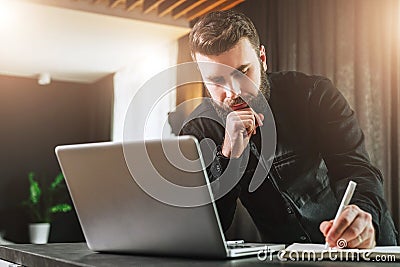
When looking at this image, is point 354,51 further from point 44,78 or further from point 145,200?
point 44,78

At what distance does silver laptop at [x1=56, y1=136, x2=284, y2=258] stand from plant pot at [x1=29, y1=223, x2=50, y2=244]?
4.91 m

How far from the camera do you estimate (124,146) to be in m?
1.16

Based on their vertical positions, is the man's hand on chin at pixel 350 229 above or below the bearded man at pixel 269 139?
below

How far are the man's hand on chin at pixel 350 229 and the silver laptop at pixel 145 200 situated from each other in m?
0.14

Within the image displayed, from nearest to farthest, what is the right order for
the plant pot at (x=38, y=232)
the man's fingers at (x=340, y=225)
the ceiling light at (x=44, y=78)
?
the man's fingers at (x=340, y=225) → the plant pot at (x=38, y=232) → the ceiling light at (x=44, y=78)

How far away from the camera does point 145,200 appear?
118 centimetres

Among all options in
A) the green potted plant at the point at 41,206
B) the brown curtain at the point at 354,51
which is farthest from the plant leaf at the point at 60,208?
the brown curtain at the point at 354,51

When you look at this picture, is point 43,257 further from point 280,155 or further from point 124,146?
point 280,155

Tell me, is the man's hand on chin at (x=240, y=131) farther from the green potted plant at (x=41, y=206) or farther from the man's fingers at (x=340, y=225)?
the green potted plant at (x=41, y=206)

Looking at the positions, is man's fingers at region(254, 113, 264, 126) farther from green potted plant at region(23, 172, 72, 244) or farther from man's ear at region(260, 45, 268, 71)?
green potted plant at region(23, 172, 72, 244)

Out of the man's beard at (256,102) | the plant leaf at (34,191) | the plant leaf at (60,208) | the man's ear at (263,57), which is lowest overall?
the plant leaf at (60,208)

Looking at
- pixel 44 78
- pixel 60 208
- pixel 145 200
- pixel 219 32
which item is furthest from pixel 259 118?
pixel 44 78

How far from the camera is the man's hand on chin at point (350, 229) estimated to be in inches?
47.6

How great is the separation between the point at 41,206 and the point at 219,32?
4.32 meters
